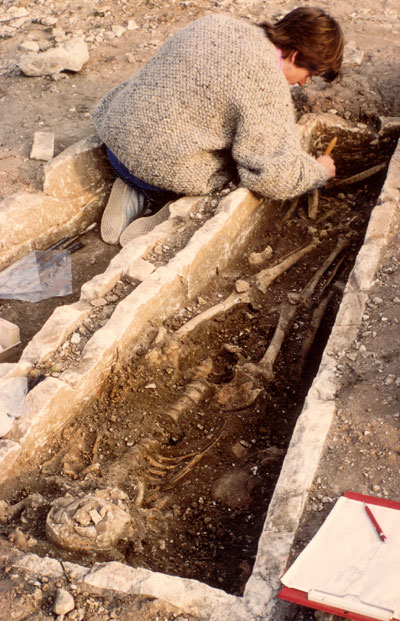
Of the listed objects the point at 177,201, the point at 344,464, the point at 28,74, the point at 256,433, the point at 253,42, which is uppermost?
the point at 253,42

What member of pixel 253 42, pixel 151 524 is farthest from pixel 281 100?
pixel 151 524

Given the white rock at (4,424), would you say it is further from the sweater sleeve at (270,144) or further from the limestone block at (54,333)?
the sweater sleeve at (270,144)

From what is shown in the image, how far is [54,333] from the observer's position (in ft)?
12.4

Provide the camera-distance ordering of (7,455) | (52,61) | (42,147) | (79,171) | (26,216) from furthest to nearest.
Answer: (52,61) → (42,147) → (79,171) → (26,216) → (7,455)

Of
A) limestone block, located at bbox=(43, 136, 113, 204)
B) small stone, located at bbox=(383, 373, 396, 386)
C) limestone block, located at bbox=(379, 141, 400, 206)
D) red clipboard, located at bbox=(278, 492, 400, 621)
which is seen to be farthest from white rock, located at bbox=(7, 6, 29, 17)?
red clipboard, located at bbox=(278, 492, 400, 621)

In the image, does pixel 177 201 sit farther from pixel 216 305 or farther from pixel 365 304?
pixel 365 304

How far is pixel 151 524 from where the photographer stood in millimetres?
3207

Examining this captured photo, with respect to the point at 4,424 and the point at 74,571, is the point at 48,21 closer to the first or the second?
the point at 4,424

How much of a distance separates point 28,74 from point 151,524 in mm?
4953

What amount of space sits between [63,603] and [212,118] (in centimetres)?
301

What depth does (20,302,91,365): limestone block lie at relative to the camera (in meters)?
3.70

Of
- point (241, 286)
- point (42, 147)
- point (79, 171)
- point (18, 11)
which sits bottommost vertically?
point (241, 286)

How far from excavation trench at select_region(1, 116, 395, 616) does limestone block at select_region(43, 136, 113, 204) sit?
1.14m

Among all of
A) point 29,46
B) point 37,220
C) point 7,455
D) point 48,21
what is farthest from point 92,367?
point 48,21
